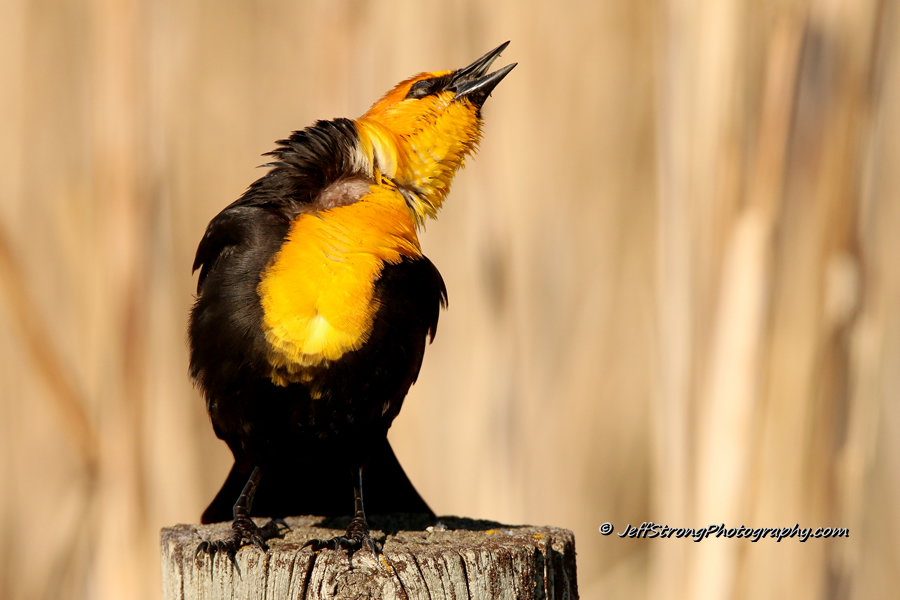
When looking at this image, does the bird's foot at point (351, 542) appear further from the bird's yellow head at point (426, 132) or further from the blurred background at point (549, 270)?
the blurred background at point (549, 270)

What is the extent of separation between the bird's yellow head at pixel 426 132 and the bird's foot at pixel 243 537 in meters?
0.59

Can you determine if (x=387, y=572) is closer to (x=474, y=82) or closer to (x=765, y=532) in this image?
(x=474, y=82)

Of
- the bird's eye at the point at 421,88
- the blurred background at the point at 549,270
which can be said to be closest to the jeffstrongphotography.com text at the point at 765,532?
the blurred background at the point at 549,270

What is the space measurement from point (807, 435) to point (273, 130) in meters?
1.82

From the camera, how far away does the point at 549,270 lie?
2.48 meters

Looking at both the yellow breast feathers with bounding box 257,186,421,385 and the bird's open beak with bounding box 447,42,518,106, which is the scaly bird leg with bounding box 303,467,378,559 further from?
the bird's open beak with bounding box 447,42,518,106

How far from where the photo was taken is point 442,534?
4.32 ft

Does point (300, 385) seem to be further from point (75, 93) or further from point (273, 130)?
point (75, 93)

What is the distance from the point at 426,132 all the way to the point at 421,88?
115 mm

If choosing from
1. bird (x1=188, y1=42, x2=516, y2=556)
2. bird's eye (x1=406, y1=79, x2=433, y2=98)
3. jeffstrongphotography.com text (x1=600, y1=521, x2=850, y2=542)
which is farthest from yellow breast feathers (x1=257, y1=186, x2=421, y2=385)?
jeffstrongphotography.com text (x1=600, y1=521, x2=850, y2=542)

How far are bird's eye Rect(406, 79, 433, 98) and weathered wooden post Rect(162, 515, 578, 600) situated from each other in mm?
819

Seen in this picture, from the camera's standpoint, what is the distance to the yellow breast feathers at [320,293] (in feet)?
3.84

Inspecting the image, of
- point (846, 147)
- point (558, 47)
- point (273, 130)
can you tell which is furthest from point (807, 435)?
point (273, 130)

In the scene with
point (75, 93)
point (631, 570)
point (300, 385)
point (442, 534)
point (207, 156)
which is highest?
point (75, 93)
